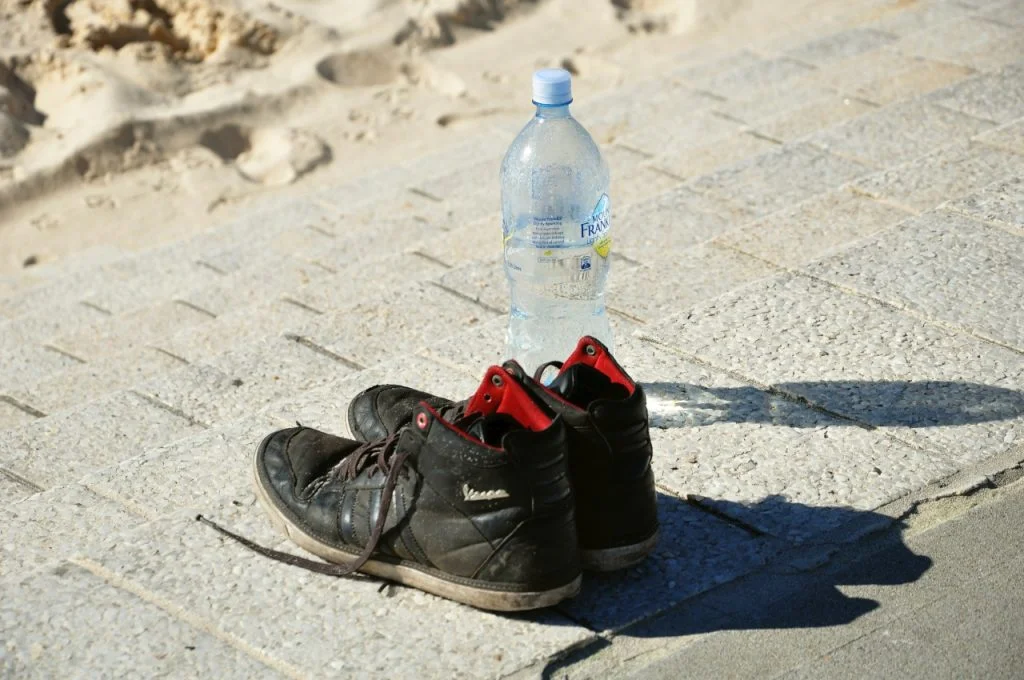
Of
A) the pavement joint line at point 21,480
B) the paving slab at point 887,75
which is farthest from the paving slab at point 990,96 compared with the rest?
the pavement joint line at point 21,480

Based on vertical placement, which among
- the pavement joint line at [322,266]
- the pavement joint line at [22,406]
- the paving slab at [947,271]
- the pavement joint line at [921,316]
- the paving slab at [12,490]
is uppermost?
the paving slab at [947,271]

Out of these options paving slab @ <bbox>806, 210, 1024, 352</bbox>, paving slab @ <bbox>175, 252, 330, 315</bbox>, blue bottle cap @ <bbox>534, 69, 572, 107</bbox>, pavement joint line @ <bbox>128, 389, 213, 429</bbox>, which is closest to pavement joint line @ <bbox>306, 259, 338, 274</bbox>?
paving slab @ <bbox>175, 252, 330, 315</bbox>

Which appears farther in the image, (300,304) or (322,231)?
(322,231)

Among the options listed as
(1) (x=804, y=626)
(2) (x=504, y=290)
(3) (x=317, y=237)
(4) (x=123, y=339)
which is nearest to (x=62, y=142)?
(3) (x=317, y=237)

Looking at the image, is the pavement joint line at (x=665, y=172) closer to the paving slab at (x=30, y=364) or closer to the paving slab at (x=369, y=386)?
the paving slab at (x=369, y=386)

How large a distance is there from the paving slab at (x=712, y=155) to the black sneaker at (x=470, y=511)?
324 cm

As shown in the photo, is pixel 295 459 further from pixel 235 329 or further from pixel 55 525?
pixel 235 329

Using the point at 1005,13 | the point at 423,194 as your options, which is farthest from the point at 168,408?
the point at 1005,13

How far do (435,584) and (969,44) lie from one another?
512 cm

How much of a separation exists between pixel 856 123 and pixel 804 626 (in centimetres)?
349

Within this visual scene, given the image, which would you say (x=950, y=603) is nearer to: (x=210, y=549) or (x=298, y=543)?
(x=298, y=543)

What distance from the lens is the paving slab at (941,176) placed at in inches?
182

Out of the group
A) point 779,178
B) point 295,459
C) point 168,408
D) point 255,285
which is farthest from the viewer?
point 255,285

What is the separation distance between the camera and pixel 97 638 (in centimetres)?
265
